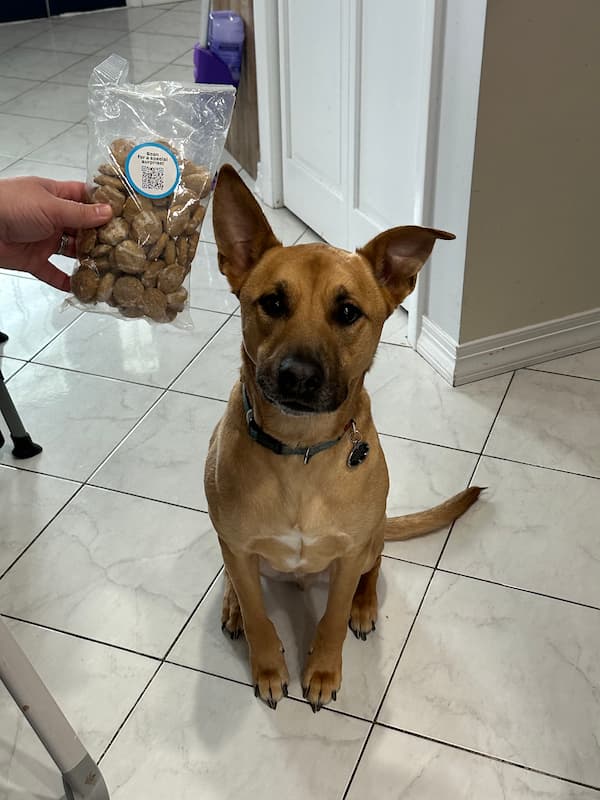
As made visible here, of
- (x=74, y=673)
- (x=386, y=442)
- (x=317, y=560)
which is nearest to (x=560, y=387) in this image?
(x=386, y=442)

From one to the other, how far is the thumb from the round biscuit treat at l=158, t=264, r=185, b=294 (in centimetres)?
16

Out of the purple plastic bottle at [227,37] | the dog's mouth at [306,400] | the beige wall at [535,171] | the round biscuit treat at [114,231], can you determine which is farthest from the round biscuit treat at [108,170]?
the purple plastic bottle at [227,37]

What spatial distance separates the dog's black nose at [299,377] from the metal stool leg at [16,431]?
1.18 meters

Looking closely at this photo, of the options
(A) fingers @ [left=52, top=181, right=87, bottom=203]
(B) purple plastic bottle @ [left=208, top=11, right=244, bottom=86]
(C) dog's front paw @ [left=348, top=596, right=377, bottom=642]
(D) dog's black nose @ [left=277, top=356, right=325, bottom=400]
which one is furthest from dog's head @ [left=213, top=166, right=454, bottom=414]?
(B) purple plastic bottle @ [left=208, top=11, right=244, bottom=86]

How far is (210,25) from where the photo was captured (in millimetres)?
3521

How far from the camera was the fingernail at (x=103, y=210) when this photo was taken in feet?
5.27

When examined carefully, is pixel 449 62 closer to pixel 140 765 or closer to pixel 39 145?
pixel 140 765

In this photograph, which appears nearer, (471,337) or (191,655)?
(191,655)

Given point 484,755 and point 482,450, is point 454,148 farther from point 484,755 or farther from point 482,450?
point 484,755

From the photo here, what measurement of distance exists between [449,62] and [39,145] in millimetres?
2576

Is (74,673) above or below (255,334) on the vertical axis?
A: below

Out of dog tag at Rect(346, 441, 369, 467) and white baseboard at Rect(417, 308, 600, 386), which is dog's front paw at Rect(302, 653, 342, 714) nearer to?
dog tag at Rect(346, 441, 369, 467)

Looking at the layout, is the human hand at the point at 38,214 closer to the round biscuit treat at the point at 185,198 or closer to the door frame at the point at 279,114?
the round biscuit treat at the point at 185,198

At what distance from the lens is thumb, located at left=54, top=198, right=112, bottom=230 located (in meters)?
1.58
